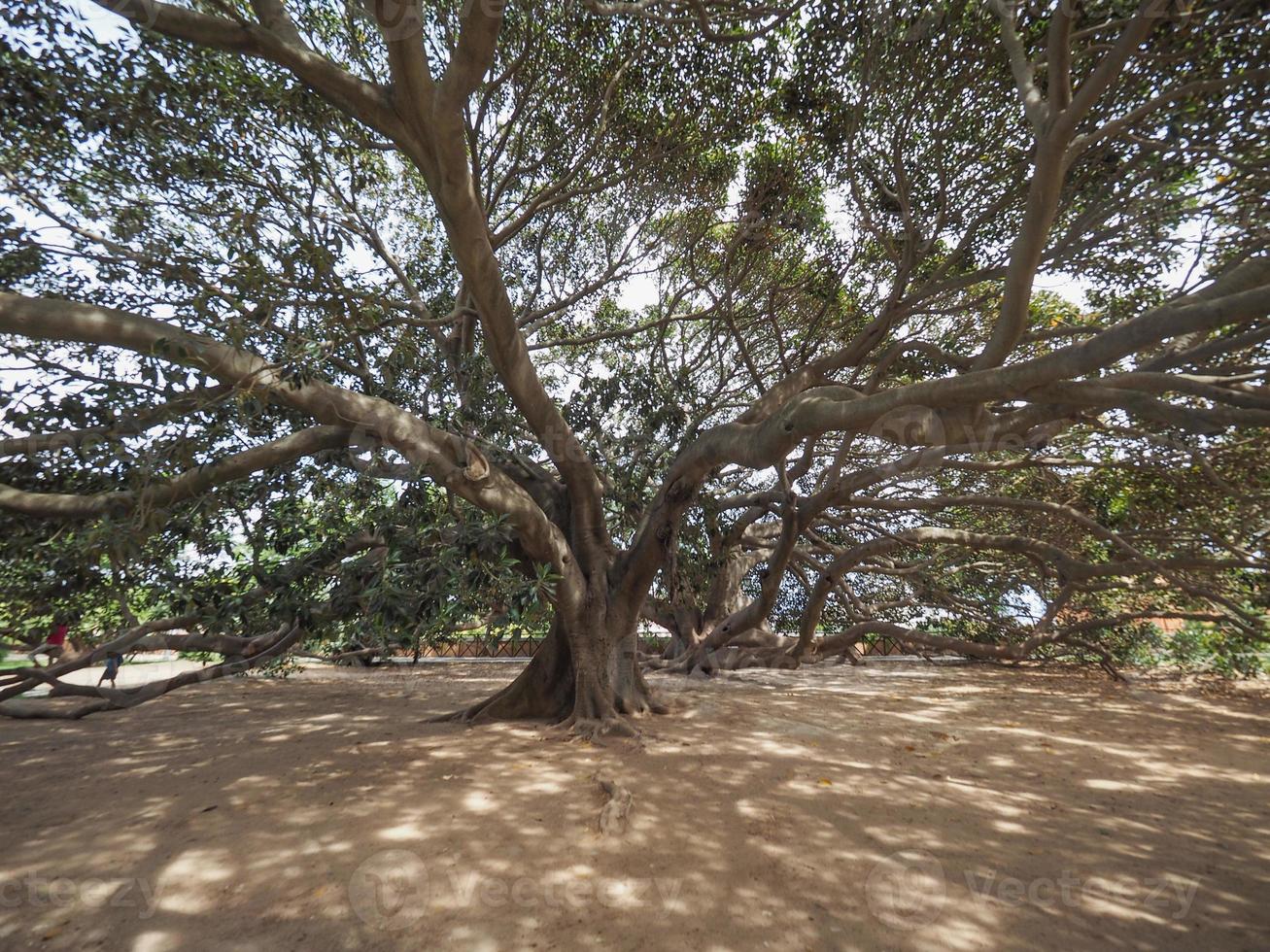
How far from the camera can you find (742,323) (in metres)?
9.96

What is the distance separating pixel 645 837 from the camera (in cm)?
348

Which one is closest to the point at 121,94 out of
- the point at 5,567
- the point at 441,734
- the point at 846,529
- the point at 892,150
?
the point at 5,567

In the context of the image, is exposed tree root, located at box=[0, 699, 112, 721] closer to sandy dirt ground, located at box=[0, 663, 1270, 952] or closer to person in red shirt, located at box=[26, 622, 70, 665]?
sandy dirt ground, located at box=[0, 663, 1270, 952]

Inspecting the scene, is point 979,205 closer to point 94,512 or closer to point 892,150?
A: point 892,150

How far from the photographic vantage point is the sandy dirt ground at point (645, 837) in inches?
103

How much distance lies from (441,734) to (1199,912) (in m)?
5.40

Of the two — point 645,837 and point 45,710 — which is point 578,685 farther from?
point 45,710

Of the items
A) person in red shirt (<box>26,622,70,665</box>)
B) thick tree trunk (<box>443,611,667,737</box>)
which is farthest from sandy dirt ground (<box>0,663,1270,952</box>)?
person in red shirt (<box>26,622,70,665</box>)

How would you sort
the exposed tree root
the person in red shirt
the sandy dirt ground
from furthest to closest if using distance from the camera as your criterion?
the exposed tree root
the person in red shirt
the sandy dirt ground

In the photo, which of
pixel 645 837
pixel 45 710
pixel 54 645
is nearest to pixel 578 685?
pixel 645 837

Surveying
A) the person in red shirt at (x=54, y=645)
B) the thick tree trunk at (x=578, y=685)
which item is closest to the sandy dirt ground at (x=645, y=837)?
the thick tree trunk at (x=578, y=685)

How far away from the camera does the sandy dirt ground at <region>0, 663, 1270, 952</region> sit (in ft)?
8.57

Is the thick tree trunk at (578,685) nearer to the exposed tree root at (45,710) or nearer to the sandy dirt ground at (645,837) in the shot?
the sandy dirt ground at (645,837)

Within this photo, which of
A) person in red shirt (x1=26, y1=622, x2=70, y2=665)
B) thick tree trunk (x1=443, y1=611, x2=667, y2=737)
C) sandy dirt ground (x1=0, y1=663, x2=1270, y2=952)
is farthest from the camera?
person in red shirt (x1=26, y1=622, x2=70, y2=665)
